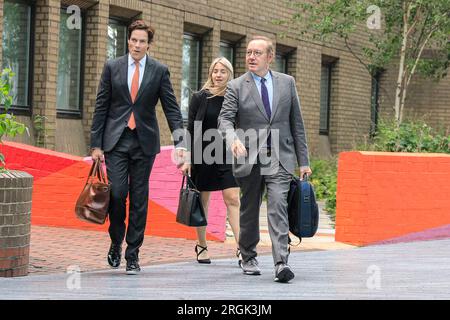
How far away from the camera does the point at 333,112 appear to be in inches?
1088

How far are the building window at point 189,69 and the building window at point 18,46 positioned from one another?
4362 millimetres

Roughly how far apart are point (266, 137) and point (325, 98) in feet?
58.2

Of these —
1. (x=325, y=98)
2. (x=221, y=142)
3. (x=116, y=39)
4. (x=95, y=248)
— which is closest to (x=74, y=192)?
(x=95, y=248)

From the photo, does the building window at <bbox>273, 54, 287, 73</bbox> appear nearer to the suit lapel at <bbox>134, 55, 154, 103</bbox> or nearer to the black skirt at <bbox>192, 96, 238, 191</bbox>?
the black skirt at <bbox>192, 96, 238, 191</bbox>

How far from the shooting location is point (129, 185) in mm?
10312

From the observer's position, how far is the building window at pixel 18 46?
1689 centimetres

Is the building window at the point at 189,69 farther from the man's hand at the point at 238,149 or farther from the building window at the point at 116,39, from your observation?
the man's hand at the point at 238,149

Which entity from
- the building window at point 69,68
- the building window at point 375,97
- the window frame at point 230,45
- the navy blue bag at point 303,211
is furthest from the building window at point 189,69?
the navy blue bag at point 303,211

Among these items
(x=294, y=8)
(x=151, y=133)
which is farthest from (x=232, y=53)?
(x=151, y=133)

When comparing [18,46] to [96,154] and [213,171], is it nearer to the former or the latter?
[213,171]

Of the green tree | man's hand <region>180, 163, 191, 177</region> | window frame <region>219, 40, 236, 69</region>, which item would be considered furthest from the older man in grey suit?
window frame <region>219, 40, 236, 69</region>
